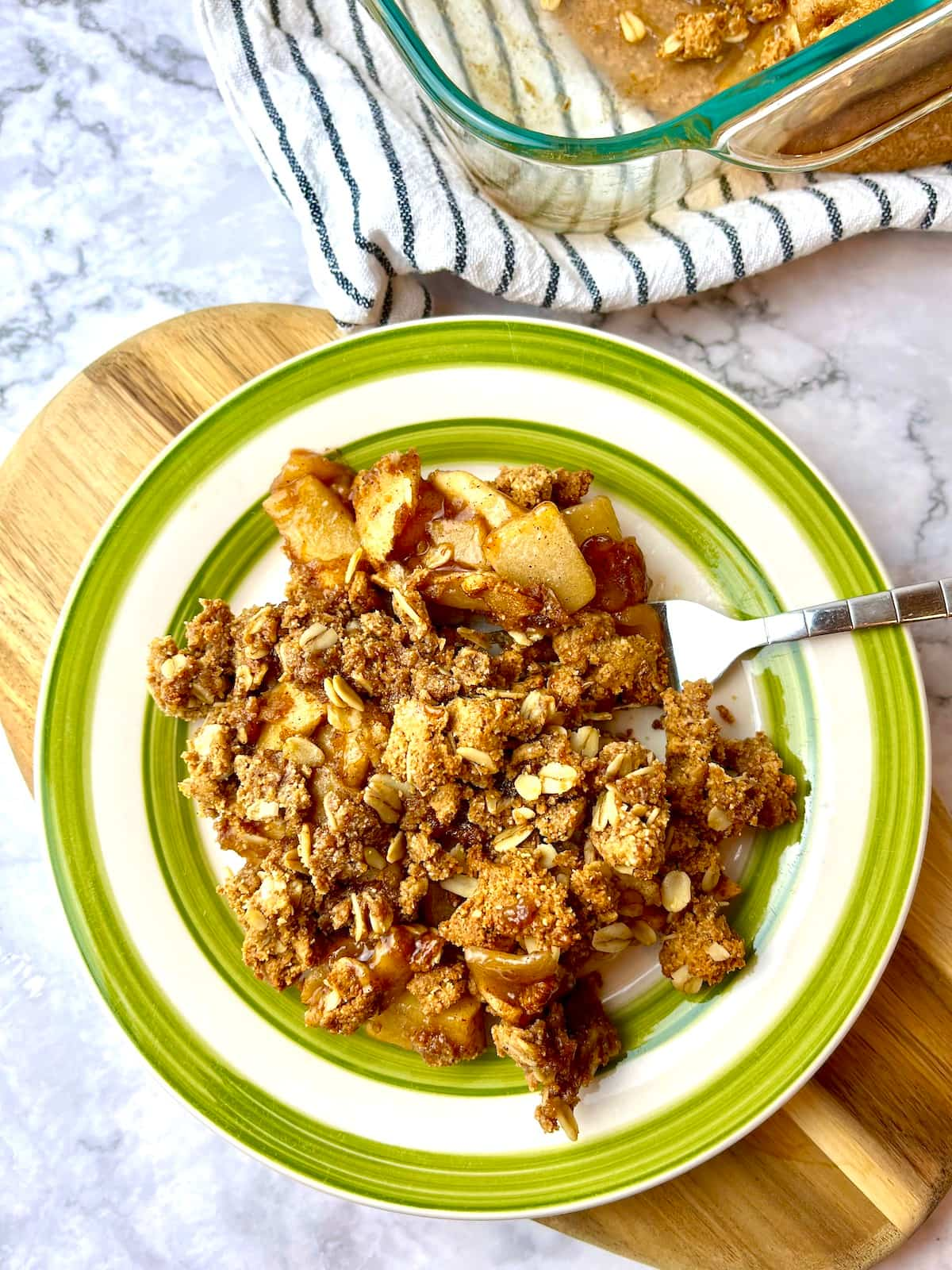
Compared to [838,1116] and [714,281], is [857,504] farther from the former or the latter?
[838,1116]

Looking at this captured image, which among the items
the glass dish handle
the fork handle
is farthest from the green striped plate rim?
the glass dish handle

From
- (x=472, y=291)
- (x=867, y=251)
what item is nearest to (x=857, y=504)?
(x=867, y=251)

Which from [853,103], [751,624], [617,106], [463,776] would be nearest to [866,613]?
[751,624]

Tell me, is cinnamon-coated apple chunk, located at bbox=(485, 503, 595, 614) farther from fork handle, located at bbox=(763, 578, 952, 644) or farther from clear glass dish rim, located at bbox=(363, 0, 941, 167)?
clear glass dish rim, located at bbox=(363, 0, 941, 167)

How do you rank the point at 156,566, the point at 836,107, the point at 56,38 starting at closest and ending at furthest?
the point at 836,107
the point at 156,566
the point at 56,38

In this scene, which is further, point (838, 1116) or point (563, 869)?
point (838, 1116)

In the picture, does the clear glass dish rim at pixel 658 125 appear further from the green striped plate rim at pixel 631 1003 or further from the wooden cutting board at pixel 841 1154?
the wooden cutting board at pixel 841 1154
